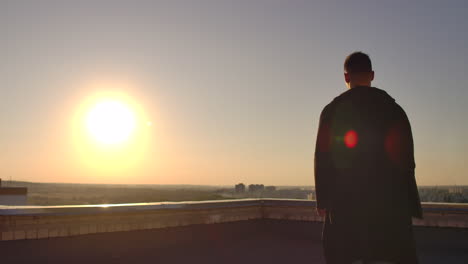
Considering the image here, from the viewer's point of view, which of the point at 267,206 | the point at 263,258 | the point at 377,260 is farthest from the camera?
the point at 267,206

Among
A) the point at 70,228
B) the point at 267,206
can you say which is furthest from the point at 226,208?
the point at 70,228

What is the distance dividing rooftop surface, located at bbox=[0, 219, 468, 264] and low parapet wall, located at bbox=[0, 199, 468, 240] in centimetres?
10

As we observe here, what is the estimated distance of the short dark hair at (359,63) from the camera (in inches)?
112

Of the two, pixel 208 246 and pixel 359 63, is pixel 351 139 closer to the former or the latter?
pixel 359 63

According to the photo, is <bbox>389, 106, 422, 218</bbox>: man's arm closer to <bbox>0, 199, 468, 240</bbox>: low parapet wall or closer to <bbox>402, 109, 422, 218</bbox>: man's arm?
<bbox>402, 109, 422, 218</bbox>: man's arm

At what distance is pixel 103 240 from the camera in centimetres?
639

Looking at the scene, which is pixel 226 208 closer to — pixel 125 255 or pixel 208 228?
pixel 208 228

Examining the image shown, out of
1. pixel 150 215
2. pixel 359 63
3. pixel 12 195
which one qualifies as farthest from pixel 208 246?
pixel 12 195

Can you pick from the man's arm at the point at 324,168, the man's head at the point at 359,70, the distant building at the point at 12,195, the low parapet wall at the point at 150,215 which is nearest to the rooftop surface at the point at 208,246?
the low parapet wall at the point at 150,215

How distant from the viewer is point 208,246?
7730 millimetres

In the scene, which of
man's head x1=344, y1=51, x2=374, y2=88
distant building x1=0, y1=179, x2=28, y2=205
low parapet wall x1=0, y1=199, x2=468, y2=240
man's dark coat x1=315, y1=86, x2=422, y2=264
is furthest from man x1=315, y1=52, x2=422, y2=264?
distant building x1=0, y1=179, x2=28, y2=205

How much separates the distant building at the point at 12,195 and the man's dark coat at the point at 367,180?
24.9m

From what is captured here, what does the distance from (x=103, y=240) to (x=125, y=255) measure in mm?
427

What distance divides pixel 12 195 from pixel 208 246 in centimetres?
2026
